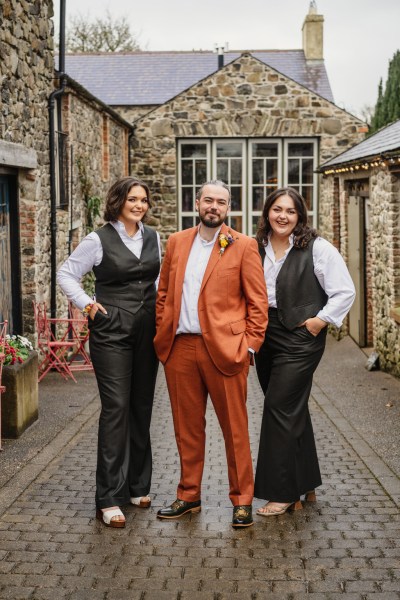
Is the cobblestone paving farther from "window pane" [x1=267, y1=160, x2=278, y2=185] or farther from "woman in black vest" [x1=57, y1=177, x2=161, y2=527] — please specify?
"window pane" [x1=267, y1=160, x2=278, y2=185]

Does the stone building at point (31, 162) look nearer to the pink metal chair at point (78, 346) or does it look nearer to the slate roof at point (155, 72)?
the pink metal chair at point (78, 346)

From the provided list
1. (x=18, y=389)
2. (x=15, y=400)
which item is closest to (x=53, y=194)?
(x=18, y=389)

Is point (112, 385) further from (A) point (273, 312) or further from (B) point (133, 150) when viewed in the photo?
(B) point (133, 150)

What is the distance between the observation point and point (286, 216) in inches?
210

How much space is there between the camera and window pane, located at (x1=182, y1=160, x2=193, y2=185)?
1889 centimetres

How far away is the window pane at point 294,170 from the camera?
18719 mm

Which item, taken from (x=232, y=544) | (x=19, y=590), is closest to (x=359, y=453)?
(x=232, y=544)

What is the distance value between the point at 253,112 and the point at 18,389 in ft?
Answer: 40.2

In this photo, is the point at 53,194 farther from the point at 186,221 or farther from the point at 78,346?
the point at 186,221

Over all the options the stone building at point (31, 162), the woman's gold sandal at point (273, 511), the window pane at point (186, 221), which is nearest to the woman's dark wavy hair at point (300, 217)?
Result: the woman's gold sandal at point (273, 511)

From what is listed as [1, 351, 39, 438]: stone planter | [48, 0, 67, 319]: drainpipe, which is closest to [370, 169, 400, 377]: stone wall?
[48, 0, 67, 319]: drainpipe

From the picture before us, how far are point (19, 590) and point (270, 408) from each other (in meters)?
1.86

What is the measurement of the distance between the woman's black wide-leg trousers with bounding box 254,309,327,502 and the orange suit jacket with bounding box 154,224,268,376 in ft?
0.90

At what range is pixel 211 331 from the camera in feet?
16.5
